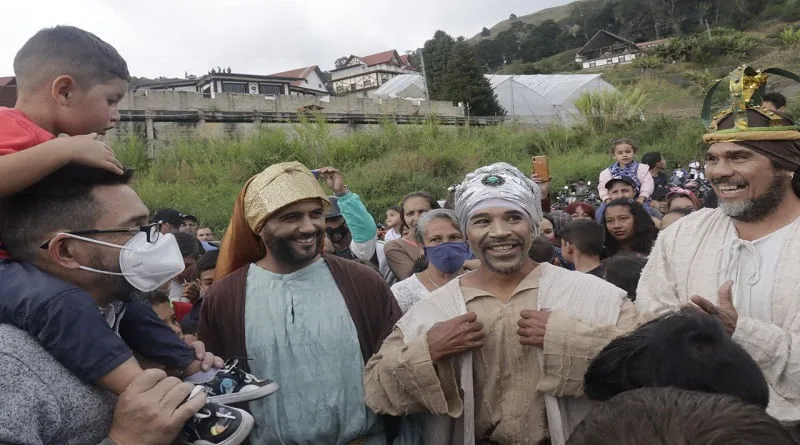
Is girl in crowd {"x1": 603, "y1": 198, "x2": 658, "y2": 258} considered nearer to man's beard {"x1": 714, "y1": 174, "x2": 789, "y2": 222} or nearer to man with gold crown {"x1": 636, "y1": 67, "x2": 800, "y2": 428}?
man with gold crown {"x1": 636, "y1": 67, "x2": 800, "y2": 428}

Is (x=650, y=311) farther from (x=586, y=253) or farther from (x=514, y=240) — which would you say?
(x=586, y=253)

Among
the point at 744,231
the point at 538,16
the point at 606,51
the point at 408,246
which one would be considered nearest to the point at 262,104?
the point at 408,246

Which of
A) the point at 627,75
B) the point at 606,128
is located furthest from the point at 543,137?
the point at 627,75

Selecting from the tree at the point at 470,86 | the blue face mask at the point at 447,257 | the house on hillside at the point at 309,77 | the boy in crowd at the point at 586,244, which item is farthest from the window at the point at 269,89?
the blue face mask at the point at 447,257

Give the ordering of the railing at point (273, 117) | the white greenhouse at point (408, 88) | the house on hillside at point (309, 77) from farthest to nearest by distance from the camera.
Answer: the house on hillside at point (309, 77) → the white greenhouse at point (408, 88) → the railing at point (273, 117)

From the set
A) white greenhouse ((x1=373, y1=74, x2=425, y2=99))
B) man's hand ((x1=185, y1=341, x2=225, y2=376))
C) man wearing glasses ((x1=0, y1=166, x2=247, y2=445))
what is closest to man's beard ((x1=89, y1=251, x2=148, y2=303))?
man wearing glasses ((x1=0, y1=166, x2=247, y2=445))

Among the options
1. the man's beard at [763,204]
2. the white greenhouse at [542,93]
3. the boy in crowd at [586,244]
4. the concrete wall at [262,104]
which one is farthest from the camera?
the white greenhouse at [542,93]

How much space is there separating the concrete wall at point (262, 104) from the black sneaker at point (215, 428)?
2273 centimetres

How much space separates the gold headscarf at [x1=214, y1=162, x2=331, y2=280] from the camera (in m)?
2.81

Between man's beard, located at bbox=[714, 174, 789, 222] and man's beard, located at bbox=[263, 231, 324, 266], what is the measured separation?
1.68 metres

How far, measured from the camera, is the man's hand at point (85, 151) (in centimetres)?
173

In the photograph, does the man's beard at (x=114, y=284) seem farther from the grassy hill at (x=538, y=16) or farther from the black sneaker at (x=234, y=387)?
the grassy hill at (x=538, y=16)

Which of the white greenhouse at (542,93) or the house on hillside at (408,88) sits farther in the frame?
the house on hillside at (408,88)

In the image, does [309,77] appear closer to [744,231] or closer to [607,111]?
[607,111]
